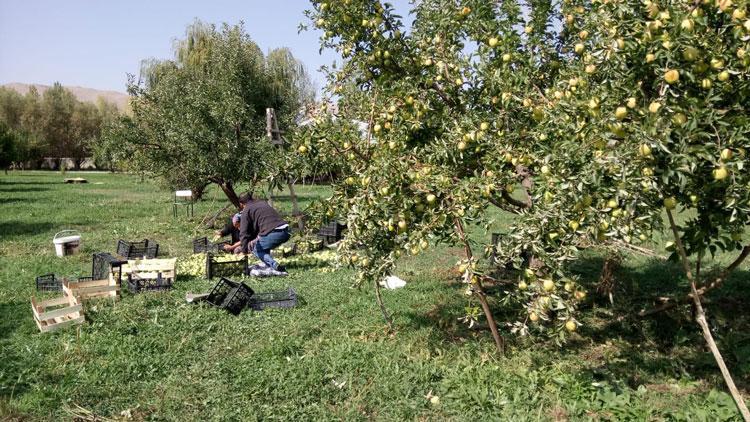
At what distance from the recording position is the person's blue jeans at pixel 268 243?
9059mm

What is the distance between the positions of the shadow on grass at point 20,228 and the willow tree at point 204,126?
7.71 ft

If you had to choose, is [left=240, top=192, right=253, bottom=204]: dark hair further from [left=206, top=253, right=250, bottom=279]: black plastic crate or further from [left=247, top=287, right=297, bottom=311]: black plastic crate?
[left=247, top=287, right=297, bottom=311]: black plastic crate

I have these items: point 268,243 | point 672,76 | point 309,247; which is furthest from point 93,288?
point 672,76

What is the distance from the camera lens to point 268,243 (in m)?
9.07

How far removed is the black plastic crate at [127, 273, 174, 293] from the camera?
24.6ft

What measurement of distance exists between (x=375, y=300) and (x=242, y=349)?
2094 millimetres

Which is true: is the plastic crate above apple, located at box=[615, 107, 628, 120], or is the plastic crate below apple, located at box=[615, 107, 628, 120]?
below

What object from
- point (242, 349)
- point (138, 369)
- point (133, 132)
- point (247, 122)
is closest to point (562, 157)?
point (242, 349)

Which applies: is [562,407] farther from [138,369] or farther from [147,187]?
[147,187]

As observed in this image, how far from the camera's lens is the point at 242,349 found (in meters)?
5.50

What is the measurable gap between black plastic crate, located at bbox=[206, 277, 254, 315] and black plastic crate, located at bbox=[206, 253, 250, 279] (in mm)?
1421

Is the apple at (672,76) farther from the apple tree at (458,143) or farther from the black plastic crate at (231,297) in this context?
the black plastic crate at (231,297)

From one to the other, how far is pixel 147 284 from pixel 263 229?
207 cm

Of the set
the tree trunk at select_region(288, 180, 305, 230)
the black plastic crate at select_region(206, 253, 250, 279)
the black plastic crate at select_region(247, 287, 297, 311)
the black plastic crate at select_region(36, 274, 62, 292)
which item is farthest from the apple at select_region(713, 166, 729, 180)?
the black plastic crate at select_region(36, 274, 62, 292)
